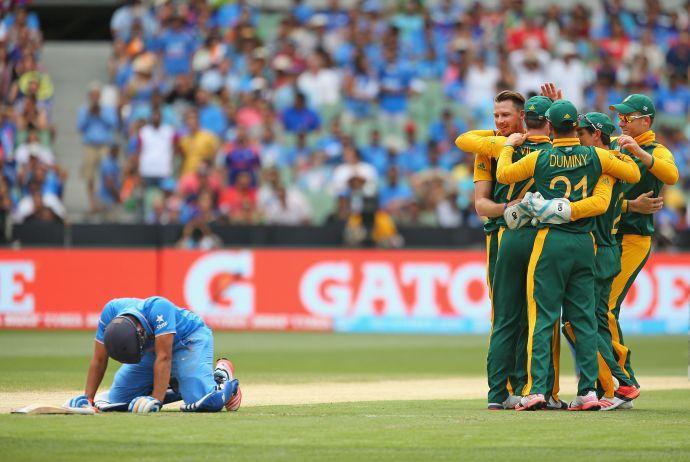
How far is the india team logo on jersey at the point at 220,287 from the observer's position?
22.4 m

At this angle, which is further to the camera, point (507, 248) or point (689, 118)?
point (689, 118)

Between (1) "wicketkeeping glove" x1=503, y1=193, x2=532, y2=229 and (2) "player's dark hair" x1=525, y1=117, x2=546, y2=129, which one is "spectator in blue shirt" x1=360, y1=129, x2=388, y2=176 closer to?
(2) "player's dark hair" x1=525, y1=117, x2=546, y2=129

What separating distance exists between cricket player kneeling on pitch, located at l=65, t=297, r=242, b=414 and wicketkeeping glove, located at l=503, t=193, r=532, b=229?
2596 mm

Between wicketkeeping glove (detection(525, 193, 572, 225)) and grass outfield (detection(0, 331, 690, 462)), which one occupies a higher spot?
wicketkeeping glove (detection(525, 193, 572, 225))

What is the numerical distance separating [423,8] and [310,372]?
15048 mm

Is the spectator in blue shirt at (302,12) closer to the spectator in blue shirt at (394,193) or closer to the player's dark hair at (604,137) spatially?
the spectator in blue shirt at (394,193)

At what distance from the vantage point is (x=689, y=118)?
28641 millimetres

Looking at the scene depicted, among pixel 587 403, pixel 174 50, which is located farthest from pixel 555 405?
pixel 174 50

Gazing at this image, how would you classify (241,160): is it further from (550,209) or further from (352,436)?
(352,436)

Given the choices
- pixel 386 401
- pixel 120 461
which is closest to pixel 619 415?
pixel 386 401

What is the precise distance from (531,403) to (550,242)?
4.25 ft

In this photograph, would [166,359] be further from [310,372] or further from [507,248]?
[310,372]

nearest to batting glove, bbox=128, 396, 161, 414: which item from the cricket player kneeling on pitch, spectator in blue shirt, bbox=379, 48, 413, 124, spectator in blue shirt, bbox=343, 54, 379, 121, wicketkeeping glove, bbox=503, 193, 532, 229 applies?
the cricket player kneeling on pitch

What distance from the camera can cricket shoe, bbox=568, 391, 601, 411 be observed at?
10406mm
